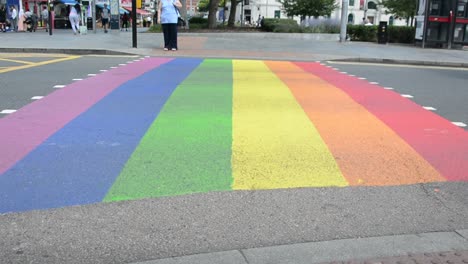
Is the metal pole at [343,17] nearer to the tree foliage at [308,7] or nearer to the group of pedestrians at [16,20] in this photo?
Result: the tree foliage at [308,7]

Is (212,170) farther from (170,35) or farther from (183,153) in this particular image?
(170,35)

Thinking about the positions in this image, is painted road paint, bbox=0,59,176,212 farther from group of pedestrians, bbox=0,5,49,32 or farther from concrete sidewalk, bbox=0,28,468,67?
group of pedestrians, bbox=0,5,49,32

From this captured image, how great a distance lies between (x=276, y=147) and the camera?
5.96m

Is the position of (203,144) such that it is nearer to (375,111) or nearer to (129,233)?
(129,233)

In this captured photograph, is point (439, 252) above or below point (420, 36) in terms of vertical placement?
below

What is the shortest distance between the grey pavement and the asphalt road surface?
16 mm

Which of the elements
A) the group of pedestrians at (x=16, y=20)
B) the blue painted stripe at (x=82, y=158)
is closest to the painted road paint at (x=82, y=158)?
the blue painted stripe at (x=82, y=158)

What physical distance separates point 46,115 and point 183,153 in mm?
2730

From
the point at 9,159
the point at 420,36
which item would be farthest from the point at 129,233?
the point at 420,36

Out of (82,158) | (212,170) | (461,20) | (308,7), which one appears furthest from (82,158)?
(308,7)

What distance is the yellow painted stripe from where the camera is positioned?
16.3 ft

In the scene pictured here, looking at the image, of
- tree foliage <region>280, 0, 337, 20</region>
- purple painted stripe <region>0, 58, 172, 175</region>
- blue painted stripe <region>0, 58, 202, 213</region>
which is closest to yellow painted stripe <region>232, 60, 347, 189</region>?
blue painted stripe <region>0, 58, 202, 213</region>

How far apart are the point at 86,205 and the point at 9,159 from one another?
1.57 m

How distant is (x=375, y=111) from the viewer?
8.16 m
